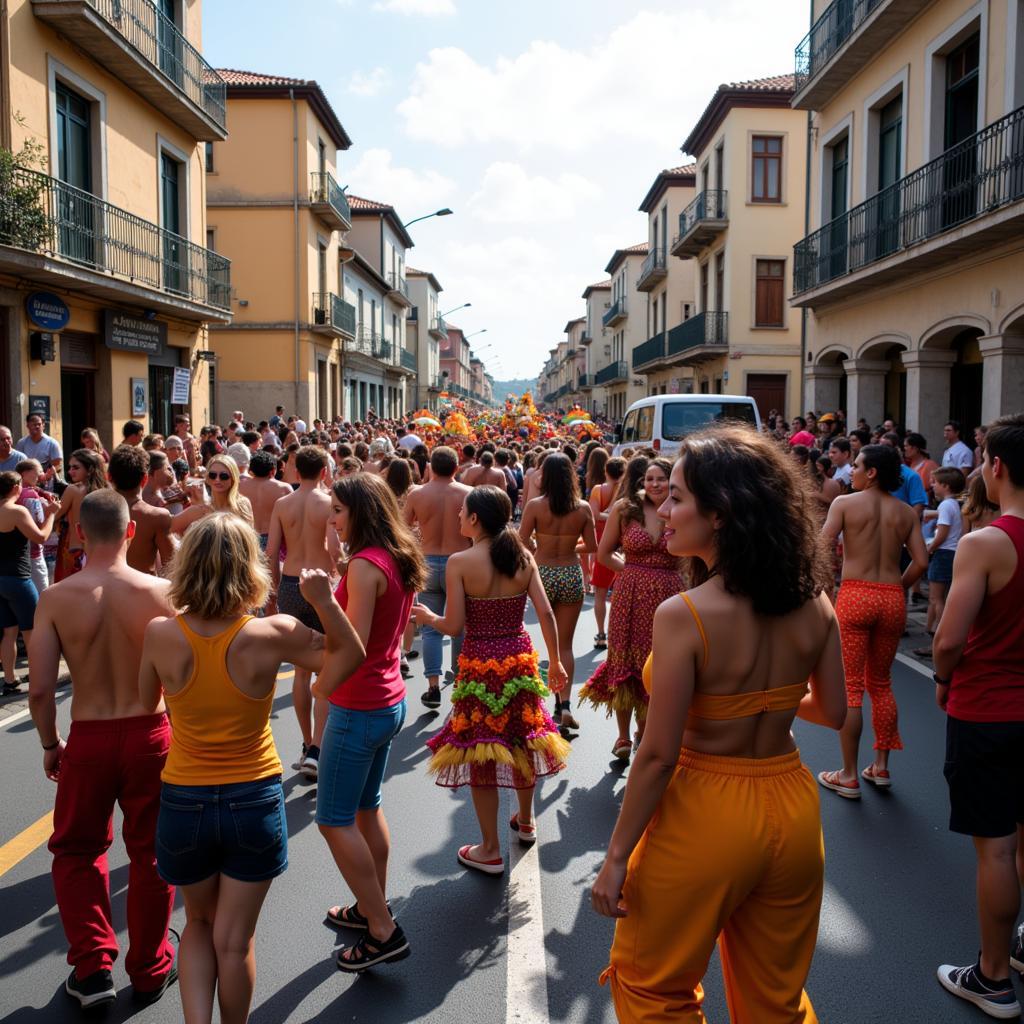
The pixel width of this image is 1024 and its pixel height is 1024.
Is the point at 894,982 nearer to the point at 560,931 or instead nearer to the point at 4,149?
the point at 560,931

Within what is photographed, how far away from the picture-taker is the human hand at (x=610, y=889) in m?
2.36

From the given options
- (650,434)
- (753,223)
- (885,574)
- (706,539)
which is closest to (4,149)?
(650,434)

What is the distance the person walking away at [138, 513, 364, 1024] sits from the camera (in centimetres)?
296

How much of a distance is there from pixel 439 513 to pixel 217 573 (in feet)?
16.4

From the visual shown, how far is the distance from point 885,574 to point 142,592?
4028 millimetres

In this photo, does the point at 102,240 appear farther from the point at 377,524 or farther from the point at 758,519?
the point at 758,519

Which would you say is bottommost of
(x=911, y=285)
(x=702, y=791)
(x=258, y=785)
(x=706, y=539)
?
(x=258, y=785)

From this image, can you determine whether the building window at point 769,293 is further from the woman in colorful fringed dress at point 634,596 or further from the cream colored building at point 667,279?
the woman in colorful fringed dress at point 634,596

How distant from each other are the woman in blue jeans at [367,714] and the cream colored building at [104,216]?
1071cm

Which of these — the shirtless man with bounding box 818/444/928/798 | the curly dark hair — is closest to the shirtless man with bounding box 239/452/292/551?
the shirtless man with bounding box 818/444/928/798

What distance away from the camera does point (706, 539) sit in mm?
2426

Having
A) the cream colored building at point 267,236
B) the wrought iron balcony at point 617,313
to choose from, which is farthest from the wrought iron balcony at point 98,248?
the wrought iron balcony at point 617,313

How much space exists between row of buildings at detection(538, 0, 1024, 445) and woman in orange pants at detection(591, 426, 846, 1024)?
1139 cm

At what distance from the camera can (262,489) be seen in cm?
789
